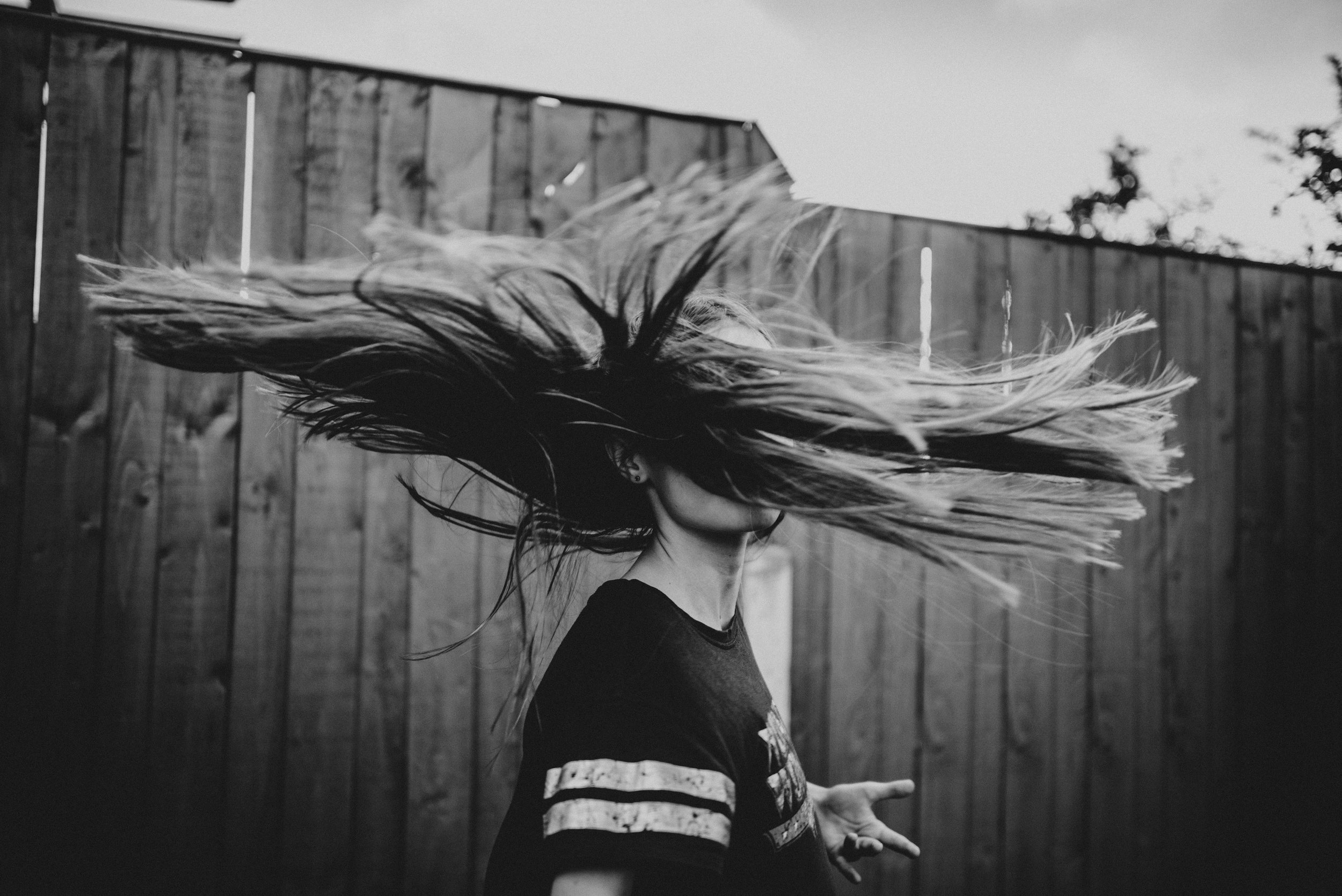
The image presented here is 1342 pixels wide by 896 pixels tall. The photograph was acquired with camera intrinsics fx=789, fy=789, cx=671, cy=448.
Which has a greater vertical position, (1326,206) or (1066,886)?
(1326,206)

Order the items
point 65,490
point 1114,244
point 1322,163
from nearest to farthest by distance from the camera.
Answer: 1. point 65,490
2. point 1114,244
3. point 1322,163

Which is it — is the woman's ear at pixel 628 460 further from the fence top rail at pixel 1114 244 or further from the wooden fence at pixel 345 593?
the fence top rail at pixel 1114 244

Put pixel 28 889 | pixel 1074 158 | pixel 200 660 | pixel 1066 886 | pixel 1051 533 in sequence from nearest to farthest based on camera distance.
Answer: pixel 1051 533
pixel 28 889
pixel 200 660
pixel 1066 886
pixel 1074 158

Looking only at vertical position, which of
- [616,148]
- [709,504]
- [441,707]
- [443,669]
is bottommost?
[441,707]

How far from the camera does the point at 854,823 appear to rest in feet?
4.72

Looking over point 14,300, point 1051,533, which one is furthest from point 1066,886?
point 14,300

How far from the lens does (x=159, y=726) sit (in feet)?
7.59

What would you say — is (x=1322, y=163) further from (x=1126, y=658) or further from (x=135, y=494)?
(x=135, y=494)

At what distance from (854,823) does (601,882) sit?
0.79 metres

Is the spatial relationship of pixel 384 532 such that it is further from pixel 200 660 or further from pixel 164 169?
pixel 164 169

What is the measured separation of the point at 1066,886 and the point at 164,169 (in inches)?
160

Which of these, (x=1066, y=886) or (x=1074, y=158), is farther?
(x=1074, y=158)

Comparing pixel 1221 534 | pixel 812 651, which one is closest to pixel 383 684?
pixel 812 651

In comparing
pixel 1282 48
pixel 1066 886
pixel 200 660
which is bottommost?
pixel 1066 886
